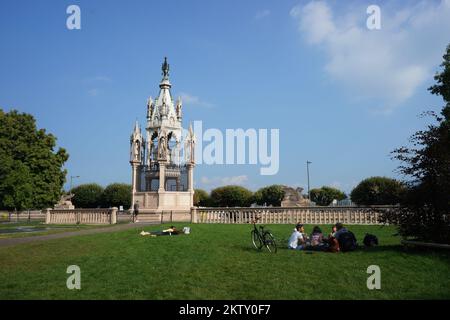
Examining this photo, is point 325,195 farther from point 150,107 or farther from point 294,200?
point 150,107

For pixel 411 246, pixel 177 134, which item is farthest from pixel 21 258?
pixel 177 134

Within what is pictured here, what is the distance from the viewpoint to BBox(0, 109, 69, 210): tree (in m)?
41.9

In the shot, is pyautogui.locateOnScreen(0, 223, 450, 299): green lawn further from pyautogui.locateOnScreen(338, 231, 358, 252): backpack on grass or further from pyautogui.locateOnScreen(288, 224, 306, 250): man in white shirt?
pyautogui.locateOnScreen(288, 224, 306, 250): man in white shirt

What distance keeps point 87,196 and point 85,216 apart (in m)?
61.4

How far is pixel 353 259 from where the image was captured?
12.7 metres

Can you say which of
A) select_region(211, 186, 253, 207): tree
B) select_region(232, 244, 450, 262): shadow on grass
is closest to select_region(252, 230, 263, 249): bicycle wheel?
select_region(232, 244, 450, 262): shadow on grass

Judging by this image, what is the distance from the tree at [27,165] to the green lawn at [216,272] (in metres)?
29.6

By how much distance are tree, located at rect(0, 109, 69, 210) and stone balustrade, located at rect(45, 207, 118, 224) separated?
9368mm

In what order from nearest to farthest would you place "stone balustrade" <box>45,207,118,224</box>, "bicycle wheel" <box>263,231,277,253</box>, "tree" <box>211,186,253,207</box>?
1. "bicycle wheel" <box>263,231,277,253</box>
2. "stone balustrade" <box>45,207,118,224</box>
3. "tree" <box>211,186,253,207</box>

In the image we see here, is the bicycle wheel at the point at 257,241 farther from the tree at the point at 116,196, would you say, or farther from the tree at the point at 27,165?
the tree at the point at 116,196

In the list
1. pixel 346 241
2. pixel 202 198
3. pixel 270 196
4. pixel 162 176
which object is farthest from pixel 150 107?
pixel 202 198

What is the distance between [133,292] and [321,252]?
7.99 metres

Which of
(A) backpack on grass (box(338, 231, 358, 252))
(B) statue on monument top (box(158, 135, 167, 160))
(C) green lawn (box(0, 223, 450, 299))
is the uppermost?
(B) statue on monument top (box(158, 135, 167, 160))
